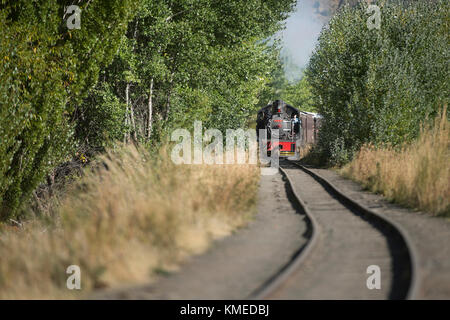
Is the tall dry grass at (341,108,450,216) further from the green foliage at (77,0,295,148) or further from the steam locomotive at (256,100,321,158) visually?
the steam locomotive at (256,100,321,158)

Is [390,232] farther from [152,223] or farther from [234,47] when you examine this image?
[234,47]

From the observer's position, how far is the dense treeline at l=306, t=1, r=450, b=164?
68.4 feet

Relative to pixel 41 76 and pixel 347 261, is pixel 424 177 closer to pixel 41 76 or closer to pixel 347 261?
pixel 347 261

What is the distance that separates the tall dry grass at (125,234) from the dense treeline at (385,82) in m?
11.8

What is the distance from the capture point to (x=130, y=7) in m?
15.5

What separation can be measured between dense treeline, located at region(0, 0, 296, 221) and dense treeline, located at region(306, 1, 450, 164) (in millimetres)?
4151

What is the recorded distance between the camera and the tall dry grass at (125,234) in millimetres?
6277

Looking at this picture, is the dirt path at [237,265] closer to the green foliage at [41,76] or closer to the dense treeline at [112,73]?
the green foliage at [41,76]

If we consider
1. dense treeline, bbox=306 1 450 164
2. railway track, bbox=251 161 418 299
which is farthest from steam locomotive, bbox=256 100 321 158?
railway track, bbox=251 161 418 299

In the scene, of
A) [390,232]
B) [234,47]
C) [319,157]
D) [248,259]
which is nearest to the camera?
[248,259]

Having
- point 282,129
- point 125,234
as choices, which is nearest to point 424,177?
point 125,234

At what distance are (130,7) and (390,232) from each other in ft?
34.9

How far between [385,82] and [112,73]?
1112 cm
